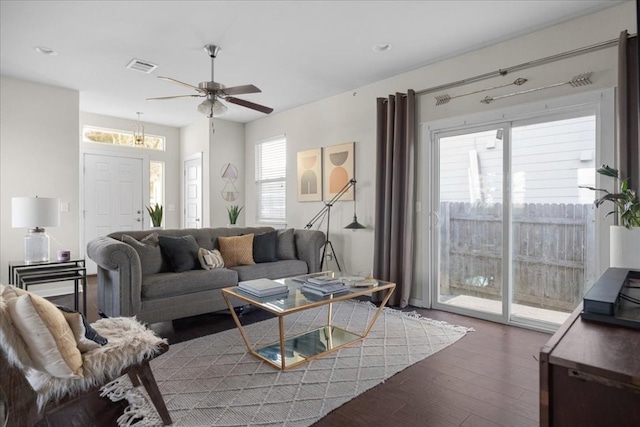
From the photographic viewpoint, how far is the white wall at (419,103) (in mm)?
2803

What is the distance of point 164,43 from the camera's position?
336 centimetres

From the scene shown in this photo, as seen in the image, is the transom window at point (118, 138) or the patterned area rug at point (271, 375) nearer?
the patterned area rug at point (271, 375)

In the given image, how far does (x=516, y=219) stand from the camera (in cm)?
332

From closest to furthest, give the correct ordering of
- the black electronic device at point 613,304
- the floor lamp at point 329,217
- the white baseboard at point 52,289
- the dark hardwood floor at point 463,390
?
the black electronic device at point 613,304
the dark hardwood floor at point 463,390
the white baseboard at point 52,289
the floor lamp at point 329,217

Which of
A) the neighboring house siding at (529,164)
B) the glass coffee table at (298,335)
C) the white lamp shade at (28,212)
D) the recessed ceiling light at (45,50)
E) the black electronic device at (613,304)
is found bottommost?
the glass coffee table at (298,335)

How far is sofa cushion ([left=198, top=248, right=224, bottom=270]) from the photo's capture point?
3.59m

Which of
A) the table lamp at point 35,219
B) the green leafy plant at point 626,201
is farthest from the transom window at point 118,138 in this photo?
the green leafy plant at point 626,201

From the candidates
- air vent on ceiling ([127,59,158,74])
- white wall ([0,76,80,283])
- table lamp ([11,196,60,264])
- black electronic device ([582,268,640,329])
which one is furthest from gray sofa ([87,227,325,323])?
black electronic device ([582,268,640,329])

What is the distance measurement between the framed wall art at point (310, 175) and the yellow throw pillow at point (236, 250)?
139 centimetres

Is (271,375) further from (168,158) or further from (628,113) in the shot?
(168,158)

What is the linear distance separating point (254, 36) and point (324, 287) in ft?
7.59

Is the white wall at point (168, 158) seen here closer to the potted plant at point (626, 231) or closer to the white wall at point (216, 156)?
the white wall at point (216, 156)

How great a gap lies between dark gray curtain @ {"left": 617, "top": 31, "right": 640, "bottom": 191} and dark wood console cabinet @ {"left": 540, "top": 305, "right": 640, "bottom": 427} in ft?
7.66

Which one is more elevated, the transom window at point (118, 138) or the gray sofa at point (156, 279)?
the transom window at point (118, 138)
